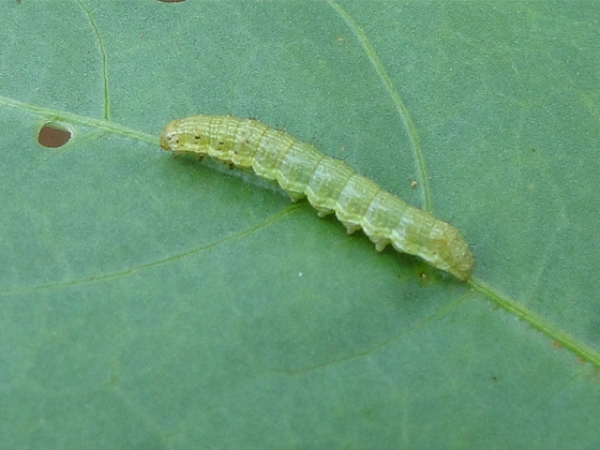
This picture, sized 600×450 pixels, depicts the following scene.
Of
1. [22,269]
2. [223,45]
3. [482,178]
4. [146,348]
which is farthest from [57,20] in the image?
[482,178]

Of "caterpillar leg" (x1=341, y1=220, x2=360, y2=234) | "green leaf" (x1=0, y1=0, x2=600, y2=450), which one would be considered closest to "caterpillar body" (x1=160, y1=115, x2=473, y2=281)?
"caterpillar leg" (x1=341, y1=220, x2=360, y2=234)

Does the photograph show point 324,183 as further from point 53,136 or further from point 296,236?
point 53,136

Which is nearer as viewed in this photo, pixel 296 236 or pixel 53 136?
pixel 296 236

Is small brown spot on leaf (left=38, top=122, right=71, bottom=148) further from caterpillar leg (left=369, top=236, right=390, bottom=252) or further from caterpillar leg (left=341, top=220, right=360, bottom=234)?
caterpillar leg (left=369, top=236, right=390, bottom=252)

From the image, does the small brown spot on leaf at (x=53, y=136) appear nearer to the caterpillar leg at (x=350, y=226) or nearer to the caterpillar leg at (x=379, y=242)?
the caterpillar leg at (x=350, y=226)

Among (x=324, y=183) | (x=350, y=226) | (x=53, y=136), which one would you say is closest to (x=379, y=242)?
(x=350, y=226)

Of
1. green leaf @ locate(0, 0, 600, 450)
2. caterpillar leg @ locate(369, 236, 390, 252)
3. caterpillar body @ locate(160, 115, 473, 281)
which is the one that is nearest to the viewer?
green leaf @ locate(0, 0, 600, 450)

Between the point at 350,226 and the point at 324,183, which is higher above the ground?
the point at 324,183
